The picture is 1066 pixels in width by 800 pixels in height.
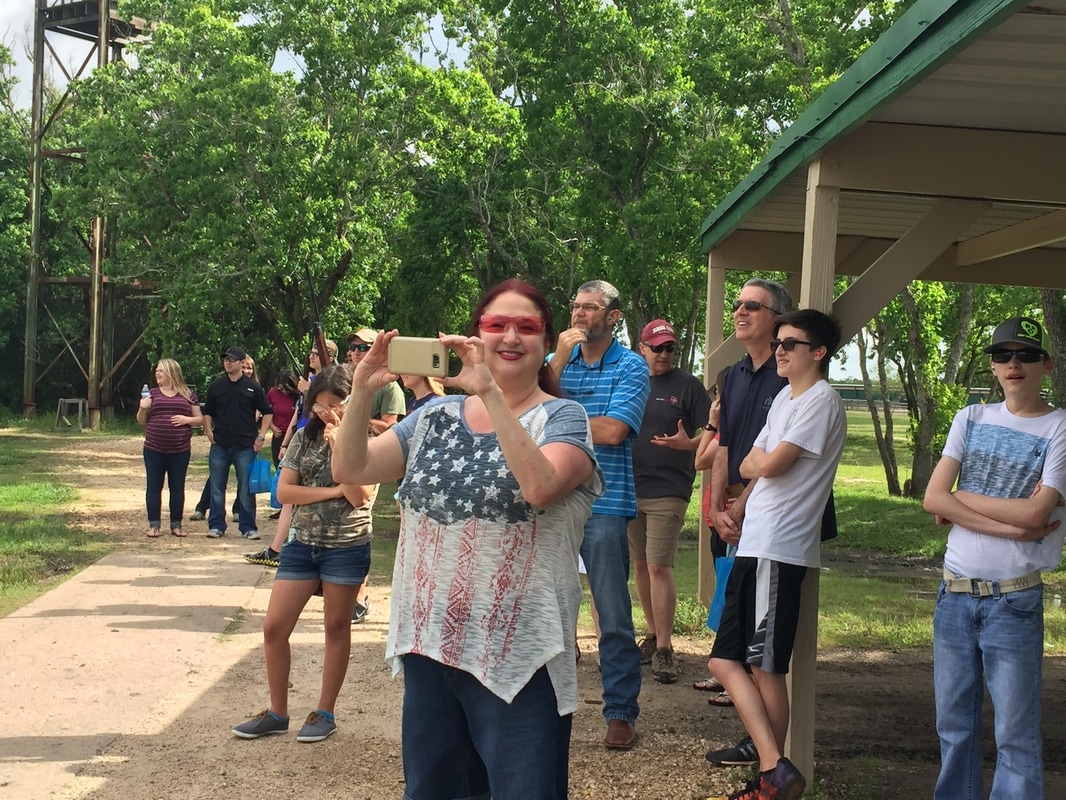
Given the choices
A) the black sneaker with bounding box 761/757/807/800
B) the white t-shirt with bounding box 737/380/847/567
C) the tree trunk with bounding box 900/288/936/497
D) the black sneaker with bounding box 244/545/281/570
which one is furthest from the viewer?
the tree trunk with bounding box 900/288/936/497

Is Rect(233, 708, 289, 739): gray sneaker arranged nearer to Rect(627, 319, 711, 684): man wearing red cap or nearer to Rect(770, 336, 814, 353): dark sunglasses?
Rect(627, 319, 711, 684): man wearing red cap

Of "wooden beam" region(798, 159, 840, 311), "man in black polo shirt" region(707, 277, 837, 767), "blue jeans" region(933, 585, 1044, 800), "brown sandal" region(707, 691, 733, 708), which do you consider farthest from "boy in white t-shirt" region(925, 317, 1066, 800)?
"brown sandal" region(707, 691, 733, 708)

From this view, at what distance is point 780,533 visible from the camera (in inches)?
185

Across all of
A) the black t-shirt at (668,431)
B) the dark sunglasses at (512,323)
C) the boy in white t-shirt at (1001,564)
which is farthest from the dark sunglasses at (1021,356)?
the black t-shirt at (668,431)

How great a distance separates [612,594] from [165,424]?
26.5ft

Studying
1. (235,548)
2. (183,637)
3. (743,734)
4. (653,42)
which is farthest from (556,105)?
(743,734)

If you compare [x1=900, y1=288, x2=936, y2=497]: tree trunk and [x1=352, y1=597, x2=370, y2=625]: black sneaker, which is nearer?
[x1=352, y1=597, x2=370, y2=625]: black sneaker

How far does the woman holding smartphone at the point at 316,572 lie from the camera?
5.66 metres

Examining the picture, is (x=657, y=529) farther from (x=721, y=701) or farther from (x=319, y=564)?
(x=319, y=564)

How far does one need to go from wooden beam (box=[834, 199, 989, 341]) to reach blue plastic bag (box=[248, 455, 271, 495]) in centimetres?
861

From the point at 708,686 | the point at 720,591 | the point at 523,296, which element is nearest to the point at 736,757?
the point at 720,591

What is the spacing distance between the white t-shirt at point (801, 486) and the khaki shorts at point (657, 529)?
2339mm

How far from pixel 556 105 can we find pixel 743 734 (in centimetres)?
1892

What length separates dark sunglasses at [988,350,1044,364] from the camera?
4379 millimetres
